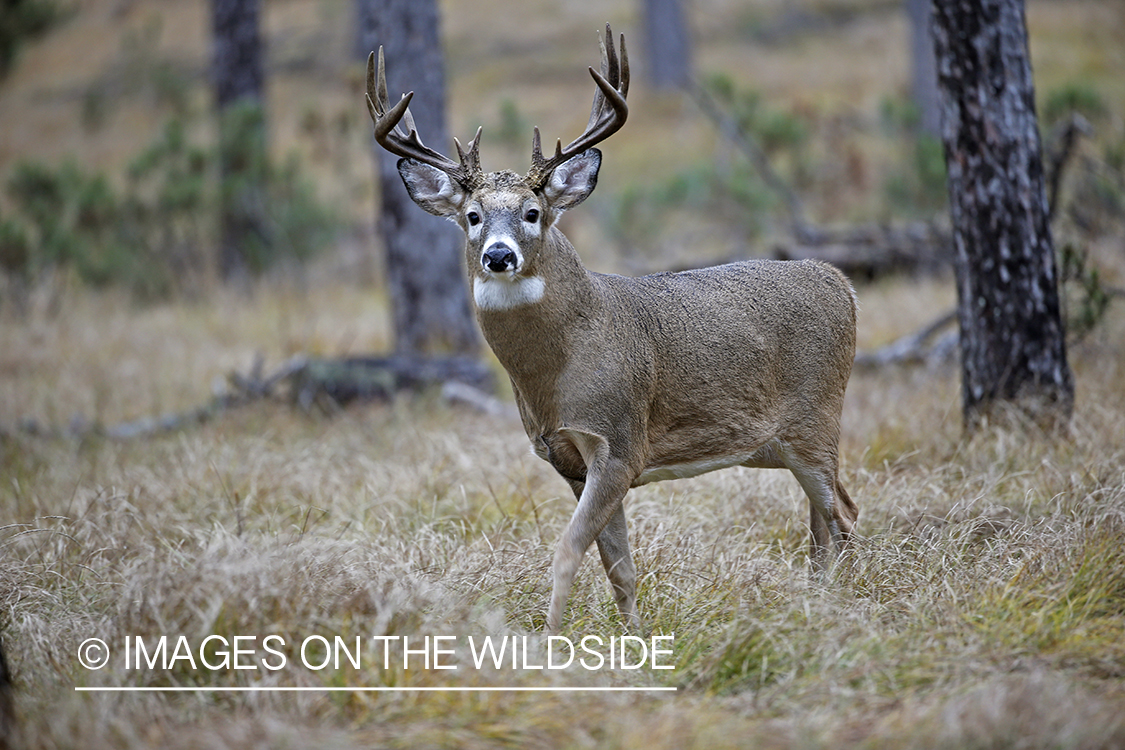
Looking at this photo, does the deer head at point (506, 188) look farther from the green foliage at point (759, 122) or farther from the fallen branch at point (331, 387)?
the green foliage at point (759, 122)

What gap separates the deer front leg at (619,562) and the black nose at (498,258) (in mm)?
872

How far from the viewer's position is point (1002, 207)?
5.30 meters

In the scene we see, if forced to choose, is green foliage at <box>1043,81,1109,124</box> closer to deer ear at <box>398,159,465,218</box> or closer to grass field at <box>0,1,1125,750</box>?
grass field at <box>0,1,1125,750</box>

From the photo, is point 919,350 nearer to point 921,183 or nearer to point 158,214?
point 921,183

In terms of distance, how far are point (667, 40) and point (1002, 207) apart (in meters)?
19.0

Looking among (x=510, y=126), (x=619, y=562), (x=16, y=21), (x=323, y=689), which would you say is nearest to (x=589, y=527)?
(x=619, y=562)

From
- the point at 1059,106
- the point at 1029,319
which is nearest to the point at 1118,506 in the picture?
the point at 1029,319

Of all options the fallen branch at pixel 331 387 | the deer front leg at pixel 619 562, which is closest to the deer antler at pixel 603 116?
the deer front leg at pixel 619 562

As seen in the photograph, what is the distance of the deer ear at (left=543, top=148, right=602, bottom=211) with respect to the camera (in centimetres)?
386

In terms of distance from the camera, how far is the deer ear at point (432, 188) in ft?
12.9

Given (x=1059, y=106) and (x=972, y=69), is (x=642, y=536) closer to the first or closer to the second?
(x=972, y=69)

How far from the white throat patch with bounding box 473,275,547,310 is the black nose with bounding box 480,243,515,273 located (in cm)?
17

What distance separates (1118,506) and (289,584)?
3009 mm

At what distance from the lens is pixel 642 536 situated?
4.41 meters
